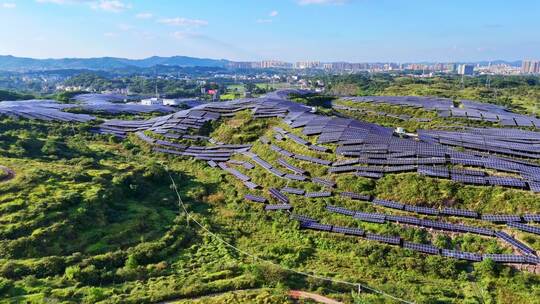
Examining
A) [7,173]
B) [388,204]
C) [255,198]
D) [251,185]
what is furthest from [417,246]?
[7,173]

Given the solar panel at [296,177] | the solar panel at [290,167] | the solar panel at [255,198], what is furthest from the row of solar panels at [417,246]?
the solar panel at [290,167]

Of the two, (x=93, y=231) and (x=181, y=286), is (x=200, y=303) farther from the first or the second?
(x=93, y=231)

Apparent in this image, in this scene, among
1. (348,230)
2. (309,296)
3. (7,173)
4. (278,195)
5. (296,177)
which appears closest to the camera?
(309,296)

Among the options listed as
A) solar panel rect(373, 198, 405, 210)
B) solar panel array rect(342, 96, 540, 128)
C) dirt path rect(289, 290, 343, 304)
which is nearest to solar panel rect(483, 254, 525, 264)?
solar panel rect(373, 198, 405, 210)

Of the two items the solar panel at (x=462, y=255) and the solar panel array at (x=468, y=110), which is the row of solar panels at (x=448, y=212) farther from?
the solar panel array at (x=468, y=110)

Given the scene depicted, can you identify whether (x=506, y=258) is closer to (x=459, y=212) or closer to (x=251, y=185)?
(x=459, y=212)
